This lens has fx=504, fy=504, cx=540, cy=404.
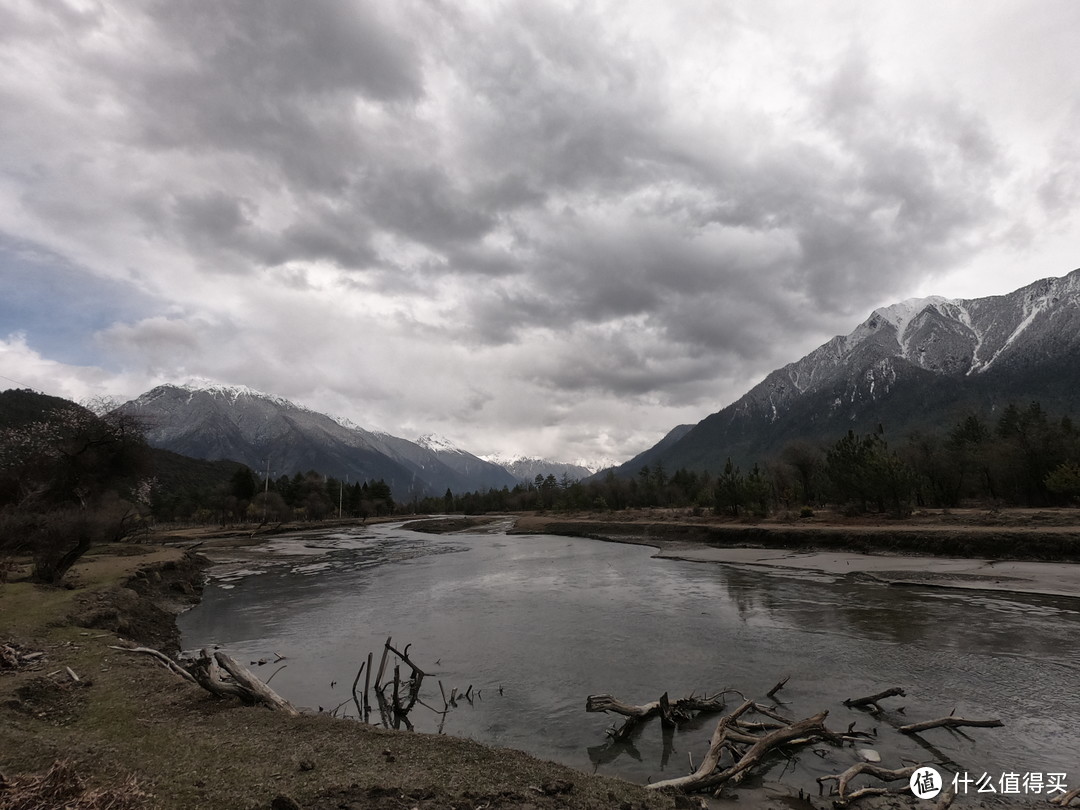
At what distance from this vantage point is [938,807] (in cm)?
937

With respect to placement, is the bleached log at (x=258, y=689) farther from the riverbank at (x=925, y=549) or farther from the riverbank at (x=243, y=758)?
the riverbank at (x=925, y=549)

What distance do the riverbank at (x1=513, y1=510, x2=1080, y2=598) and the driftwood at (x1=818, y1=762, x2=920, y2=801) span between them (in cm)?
3095

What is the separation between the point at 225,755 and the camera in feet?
32.2

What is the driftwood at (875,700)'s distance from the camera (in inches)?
566

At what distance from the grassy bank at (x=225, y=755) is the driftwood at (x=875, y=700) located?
9329 millimetres

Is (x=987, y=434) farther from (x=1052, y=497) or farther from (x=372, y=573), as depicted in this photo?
(x=372, y=573)

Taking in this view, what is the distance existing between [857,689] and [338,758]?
52.8ft

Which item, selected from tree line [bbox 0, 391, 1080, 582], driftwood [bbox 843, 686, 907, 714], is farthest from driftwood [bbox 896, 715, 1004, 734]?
tree line [bbox 0, 391, 1080, 582]

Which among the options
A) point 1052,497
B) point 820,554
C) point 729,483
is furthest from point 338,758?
point 1052,497

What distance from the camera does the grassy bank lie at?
830 cm

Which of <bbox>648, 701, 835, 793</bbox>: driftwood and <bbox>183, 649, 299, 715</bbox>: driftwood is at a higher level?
<bbox>183, 649, 299, 715</bbox>: driftwood

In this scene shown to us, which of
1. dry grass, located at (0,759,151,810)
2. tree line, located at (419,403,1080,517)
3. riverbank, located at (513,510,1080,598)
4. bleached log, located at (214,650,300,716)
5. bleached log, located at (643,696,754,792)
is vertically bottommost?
riverbank, located at (513,510,1080,598)

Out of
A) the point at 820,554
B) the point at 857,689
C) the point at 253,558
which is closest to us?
the point at 857,689

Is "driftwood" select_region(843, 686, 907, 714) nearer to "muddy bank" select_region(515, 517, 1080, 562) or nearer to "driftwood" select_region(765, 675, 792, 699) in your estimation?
"driftwood" select_region(765, 675, 792, 699)
